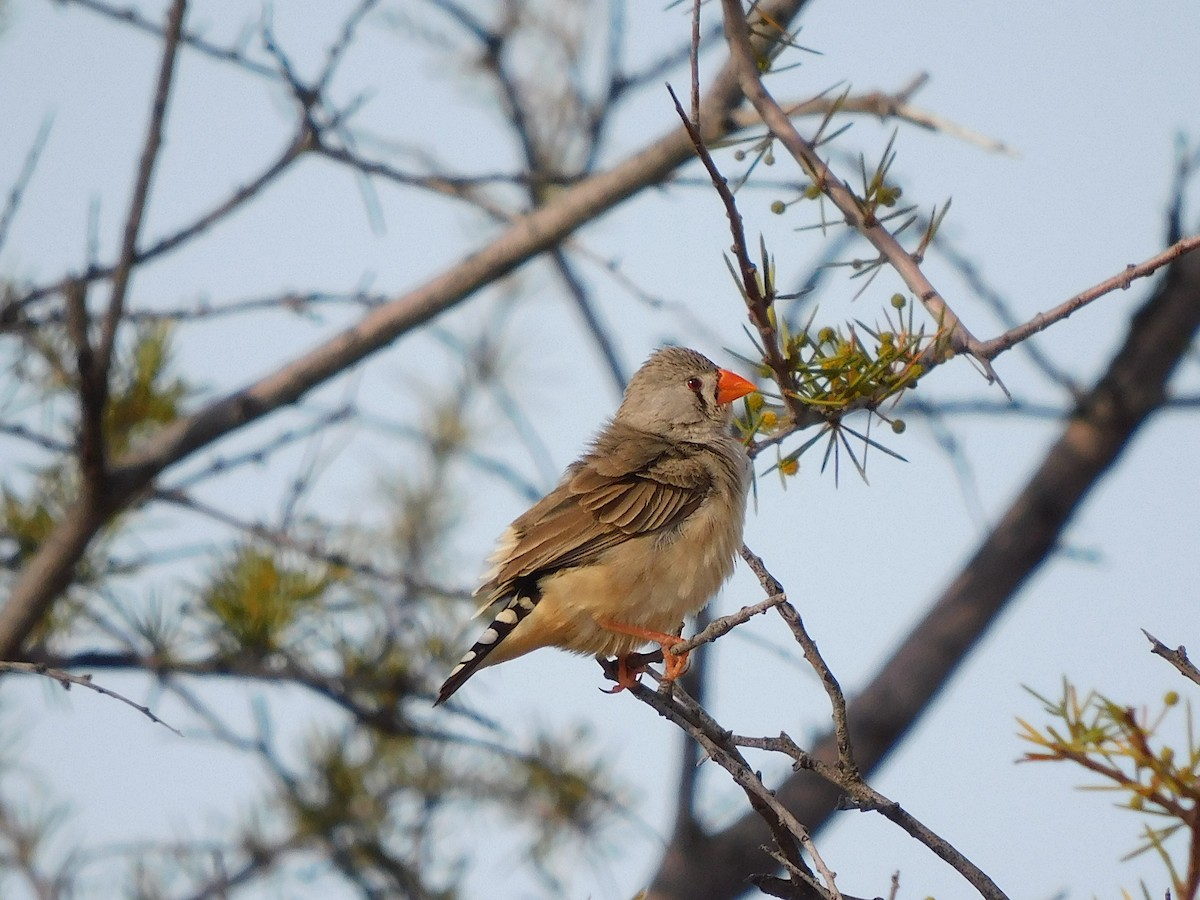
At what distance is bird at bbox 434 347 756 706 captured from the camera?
4344 millimetres

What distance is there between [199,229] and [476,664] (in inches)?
A: 77.5

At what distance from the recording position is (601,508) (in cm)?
463

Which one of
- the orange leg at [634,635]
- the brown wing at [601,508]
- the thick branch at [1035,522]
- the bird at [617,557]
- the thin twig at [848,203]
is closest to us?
the thin twig at [848,203]

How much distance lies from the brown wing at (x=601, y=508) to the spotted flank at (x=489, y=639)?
127mm

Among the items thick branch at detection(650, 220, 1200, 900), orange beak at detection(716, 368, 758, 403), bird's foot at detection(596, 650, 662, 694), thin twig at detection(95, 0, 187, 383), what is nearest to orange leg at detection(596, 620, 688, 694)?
bird's foot at detection(596, 650, 662, 694)

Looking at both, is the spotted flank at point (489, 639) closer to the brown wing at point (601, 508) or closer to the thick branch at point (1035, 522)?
the brown wing at point (601, 508)

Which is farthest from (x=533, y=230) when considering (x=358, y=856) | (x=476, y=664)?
(x=358, y=856)

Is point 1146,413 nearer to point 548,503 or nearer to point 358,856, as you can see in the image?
point 548,503

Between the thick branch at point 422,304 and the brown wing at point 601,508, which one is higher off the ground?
the thick branch at point 422,304

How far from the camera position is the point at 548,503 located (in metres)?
4.79

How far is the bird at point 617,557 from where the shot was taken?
4.34m

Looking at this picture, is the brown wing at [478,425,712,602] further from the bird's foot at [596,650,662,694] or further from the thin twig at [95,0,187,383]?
the thin twig at [95,0,187,383]

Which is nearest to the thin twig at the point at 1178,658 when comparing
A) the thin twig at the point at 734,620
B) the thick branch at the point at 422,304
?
the thin twig at the point at 734,620

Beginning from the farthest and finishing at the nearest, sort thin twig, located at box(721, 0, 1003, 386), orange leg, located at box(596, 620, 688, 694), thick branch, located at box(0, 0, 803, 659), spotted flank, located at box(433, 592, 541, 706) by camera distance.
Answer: thick branch, located at box(0, 0, 803, 659)
orange leg, located at box(596, 620, 688, 694)
spotted flank, located at box(433, 592, 541, 706)
thin twig, located at box(721, 0, 1003, 386)
